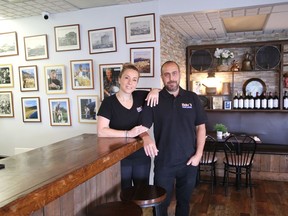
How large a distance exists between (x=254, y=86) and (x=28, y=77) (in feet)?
14.1

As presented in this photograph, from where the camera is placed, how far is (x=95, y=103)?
3.96 meters

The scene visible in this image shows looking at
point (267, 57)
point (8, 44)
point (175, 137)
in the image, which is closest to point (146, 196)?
point (175, 137)

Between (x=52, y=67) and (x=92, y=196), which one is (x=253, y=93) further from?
(x=92, y=196)

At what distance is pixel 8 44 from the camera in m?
4.30

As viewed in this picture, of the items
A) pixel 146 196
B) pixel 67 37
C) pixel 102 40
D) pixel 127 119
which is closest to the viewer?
pixel 146 196

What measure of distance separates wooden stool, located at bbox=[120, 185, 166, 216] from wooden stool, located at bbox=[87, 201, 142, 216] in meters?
0.12

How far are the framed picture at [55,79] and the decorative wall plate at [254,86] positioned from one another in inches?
142

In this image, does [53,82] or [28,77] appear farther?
[28,77]

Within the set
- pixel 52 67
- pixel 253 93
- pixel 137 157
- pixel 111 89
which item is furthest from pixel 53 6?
pixel 253 93

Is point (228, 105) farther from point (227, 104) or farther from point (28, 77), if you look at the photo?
point (28, 77)

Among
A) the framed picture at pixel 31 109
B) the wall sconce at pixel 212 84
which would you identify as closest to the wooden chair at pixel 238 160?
the wall sconce at pixel 212 84

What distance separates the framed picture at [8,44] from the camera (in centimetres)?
426

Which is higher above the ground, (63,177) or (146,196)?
(63,177)

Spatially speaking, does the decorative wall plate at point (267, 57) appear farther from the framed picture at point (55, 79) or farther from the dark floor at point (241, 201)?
the framed picture at point (55, 79)
